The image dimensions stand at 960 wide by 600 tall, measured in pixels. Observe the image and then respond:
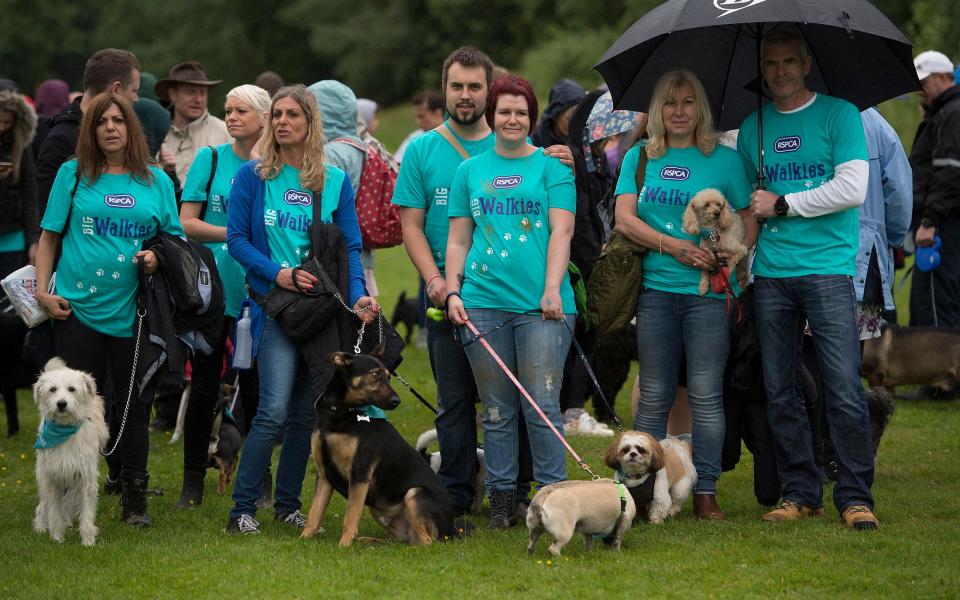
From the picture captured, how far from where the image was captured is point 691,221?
6.20m

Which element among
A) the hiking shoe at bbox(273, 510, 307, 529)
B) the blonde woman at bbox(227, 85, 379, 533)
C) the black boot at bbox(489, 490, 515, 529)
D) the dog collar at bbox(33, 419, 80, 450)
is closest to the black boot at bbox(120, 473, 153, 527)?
the dog collar at bbox(33, 419, 80, 450)

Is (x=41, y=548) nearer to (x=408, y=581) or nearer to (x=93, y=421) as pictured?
(x=93, y=421)

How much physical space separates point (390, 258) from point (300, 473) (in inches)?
704

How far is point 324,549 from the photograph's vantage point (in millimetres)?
5938

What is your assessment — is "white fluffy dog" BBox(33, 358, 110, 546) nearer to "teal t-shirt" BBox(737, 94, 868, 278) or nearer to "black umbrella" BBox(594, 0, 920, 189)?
"black umbrella" BBox(594, 0, 920, 189)

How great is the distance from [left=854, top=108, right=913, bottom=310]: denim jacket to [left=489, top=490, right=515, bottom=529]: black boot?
256 centimetres

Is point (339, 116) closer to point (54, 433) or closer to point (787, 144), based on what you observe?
point (54, 433)

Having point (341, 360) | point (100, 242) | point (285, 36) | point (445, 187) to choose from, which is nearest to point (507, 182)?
point (445, 187)

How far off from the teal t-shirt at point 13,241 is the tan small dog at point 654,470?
220 inches

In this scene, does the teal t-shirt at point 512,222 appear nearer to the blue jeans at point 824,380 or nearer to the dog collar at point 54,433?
the blue jeans at point 824,380

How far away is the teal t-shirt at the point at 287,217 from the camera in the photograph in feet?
20.6

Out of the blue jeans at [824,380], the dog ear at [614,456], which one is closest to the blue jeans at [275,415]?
the dog ear at [614,456]

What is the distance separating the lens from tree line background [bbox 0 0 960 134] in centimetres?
4528

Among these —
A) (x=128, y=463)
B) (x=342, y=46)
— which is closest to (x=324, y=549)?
(x=128, y=463)
